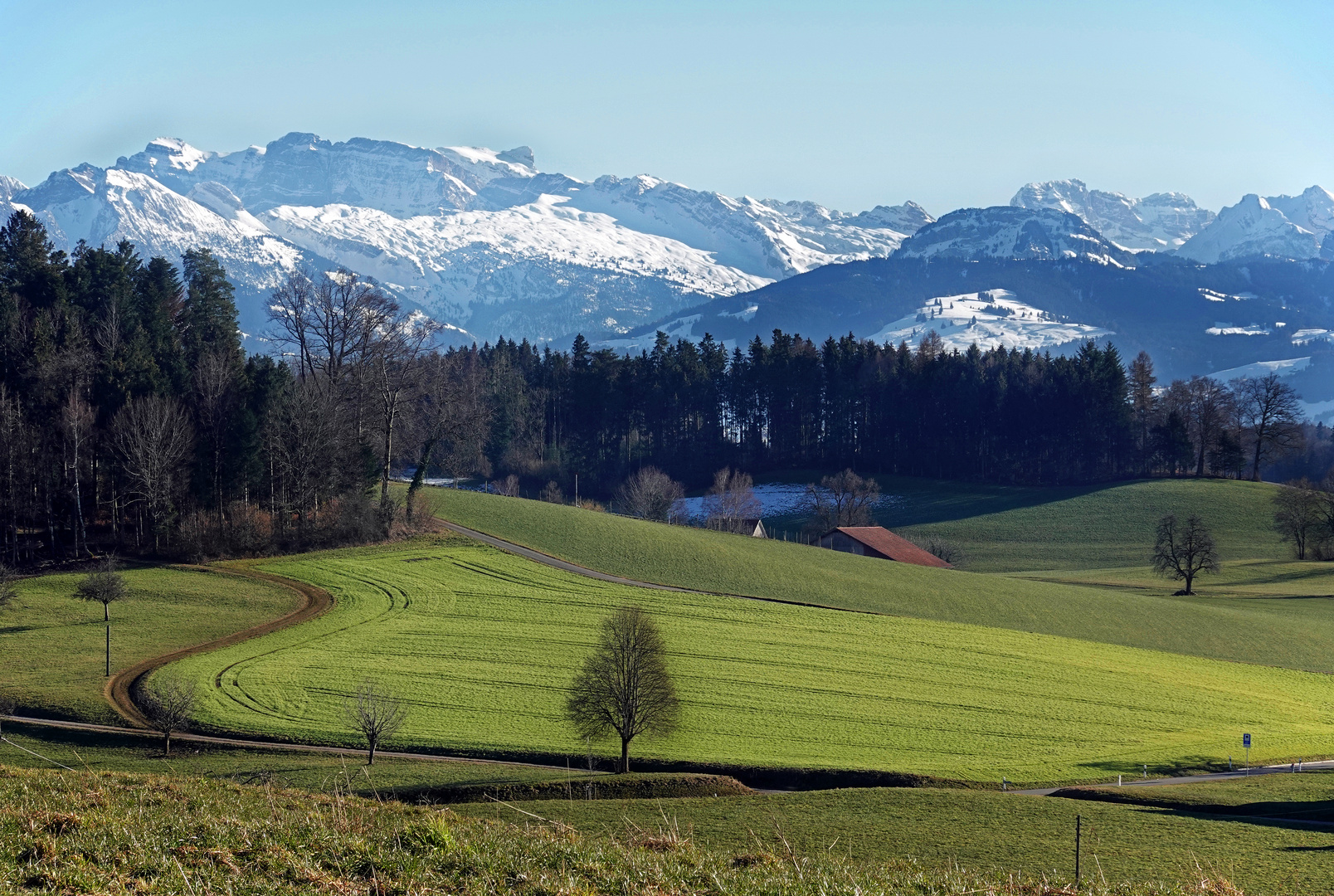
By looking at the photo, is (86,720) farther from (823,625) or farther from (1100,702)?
(1100,702)

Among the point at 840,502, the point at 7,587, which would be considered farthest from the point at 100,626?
the point at 840,502

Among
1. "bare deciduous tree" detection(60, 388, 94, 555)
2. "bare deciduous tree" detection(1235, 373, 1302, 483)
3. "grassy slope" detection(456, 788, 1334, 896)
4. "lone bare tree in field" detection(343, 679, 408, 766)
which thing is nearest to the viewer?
"grassy slope" detection(456, 788, 1334, 896)

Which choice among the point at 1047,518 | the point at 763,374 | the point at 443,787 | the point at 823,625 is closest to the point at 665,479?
the point at 763,374

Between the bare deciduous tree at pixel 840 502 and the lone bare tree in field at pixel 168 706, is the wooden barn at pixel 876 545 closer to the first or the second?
the bare deciduous tree at pixel 840 502

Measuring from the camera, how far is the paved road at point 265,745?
130 ft

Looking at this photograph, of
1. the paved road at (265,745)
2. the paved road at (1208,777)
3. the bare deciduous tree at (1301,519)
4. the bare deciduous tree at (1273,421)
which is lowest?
the paved road at (1208,777)

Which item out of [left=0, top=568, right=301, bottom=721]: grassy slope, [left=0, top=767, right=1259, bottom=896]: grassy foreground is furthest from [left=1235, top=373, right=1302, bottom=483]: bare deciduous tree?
[left=0, top=767, right=1259, bottom=896]: grassy foreground

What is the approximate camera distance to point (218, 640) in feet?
191

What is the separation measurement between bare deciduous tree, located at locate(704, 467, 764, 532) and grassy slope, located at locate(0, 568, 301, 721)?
54294mm

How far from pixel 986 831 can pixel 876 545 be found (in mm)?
72559

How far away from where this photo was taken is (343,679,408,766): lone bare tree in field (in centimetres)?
3953

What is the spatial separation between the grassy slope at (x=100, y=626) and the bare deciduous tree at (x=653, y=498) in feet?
170

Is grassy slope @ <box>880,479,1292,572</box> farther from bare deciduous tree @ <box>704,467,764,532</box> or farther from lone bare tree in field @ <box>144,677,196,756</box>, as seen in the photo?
lone bare tree in field @ <box>144,677,196,756</box>

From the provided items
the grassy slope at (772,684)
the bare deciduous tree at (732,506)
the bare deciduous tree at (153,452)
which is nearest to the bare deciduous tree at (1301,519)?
the grassy slope at (772,684)
